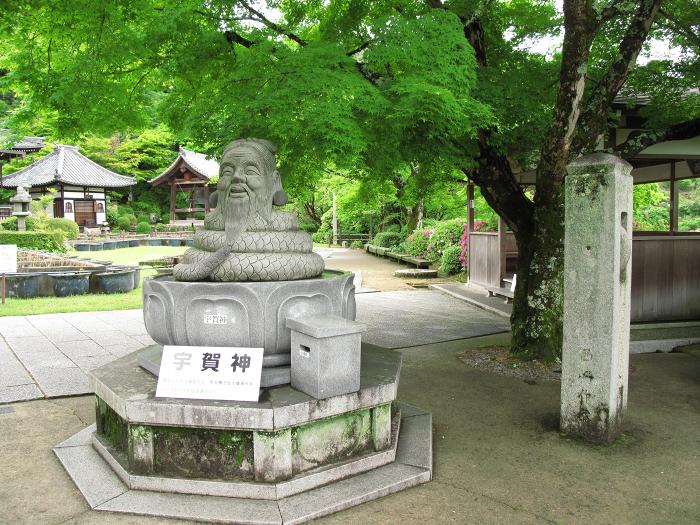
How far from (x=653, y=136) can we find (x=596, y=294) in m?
3.54

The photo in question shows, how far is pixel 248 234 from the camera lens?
178 inches

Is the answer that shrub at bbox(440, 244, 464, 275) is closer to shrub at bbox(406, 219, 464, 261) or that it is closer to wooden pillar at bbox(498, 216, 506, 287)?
shrub at bbox(406, 219, 464, 261)

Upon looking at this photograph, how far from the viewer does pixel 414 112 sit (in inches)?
187

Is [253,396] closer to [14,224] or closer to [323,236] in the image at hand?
[14,224]

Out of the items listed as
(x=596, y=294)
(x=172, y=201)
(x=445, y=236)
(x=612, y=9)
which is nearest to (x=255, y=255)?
(x=596, y=294)

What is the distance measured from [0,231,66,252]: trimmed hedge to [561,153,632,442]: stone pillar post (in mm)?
22500

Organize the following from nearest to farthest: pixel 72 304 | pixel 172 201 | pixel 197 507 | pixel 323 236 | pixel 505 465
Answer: pixel 197 507 → pixel 505 465 → pixel 72 304 → pixel 323 236 → pixel 172 201

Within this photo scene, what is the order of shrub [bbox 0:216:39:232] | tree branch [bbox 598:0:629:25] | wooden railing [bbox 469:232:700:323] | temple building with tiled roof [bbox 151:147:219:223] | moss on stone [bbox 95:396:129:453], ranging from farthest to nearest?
temple building with tiled roof [bbox 151:147:219:223]
shrub [bbox 0:216:39:232]
wooden railing [bbox 469:232:700:323]
tree branch [bbox 598:0:629:25]
moss on stone [bbox 95:396:129:453]

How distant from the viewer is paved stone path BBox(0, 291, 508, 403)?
20.2ft

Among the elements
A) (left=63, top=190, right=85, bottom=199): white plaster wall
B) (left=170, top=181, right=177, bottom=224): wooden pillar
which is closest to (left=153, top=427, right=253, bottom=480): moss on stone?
(left=63, top=190, right=85, bottom=199): white plaster wall

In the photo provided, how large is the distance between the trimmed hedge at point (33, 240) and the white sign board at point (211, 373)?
21242 mm

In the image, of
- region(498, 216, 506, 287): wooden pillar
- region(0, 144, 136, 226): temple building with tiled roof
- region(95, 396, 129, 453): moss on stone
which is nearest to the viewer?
region(95, 396, 129, 453): moss on stone

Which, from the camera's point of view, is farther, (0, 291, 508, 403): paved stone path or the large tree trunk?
the large tree trunk

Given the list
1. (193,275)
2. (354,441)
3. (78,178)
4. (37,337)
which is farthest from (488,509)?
(78,178)
